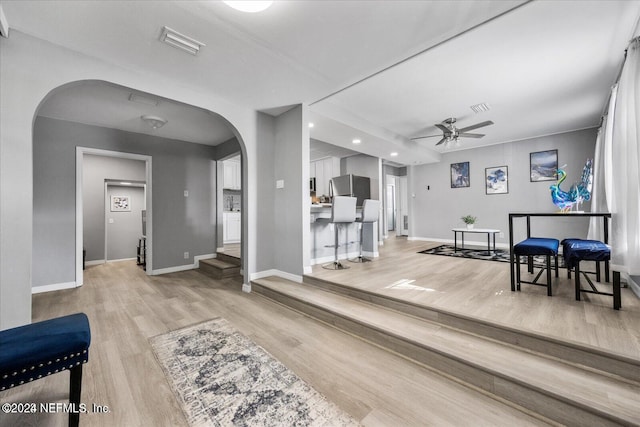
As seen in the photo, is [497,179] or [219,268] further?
[497,179]

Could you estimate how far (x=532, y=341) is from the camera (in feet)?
5.67

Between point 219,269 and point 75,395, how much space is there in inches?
127

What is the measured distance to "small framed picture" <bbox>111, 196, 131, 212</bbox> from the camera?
636cm

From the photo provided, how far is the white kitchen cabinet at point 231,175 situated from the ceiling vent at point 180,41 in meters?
4.28

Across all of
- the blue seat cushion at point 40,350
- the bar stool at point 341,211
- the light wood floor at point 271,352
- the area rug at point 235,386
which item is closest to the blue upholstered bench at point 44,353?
the blue seat cushion at point 40,350

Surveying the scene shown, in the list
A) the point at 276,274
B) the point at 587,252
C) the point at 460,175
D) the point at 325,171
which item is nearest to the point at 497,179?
the point at 460,175

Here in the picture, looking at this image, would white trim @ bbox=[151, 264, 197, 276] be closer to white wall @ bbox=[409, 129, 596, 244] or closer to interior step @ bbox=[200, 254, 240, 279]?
interior step @ bbox=[200, 254, 240, 279]

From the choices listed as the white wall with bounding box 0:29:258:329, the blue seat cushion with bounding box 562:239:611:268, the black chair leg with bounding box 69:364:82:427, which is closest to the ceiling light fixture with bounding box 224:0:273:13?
the white wall with bounding box 0:29:258:329

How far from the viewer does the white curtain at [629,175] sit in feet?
6.19

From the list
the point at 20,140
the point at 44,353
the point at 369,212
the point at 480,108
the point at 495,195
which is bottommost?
the point at 44,353

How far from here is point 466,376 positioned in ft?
5.40

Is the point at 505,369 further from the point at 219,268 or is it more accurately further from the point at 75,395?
the point at 219,268

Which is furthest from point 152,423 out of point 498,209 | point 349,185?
point 498,209

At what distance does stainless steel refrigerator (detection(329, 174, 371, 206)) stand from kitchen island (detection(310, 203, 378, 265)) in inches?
68.2
